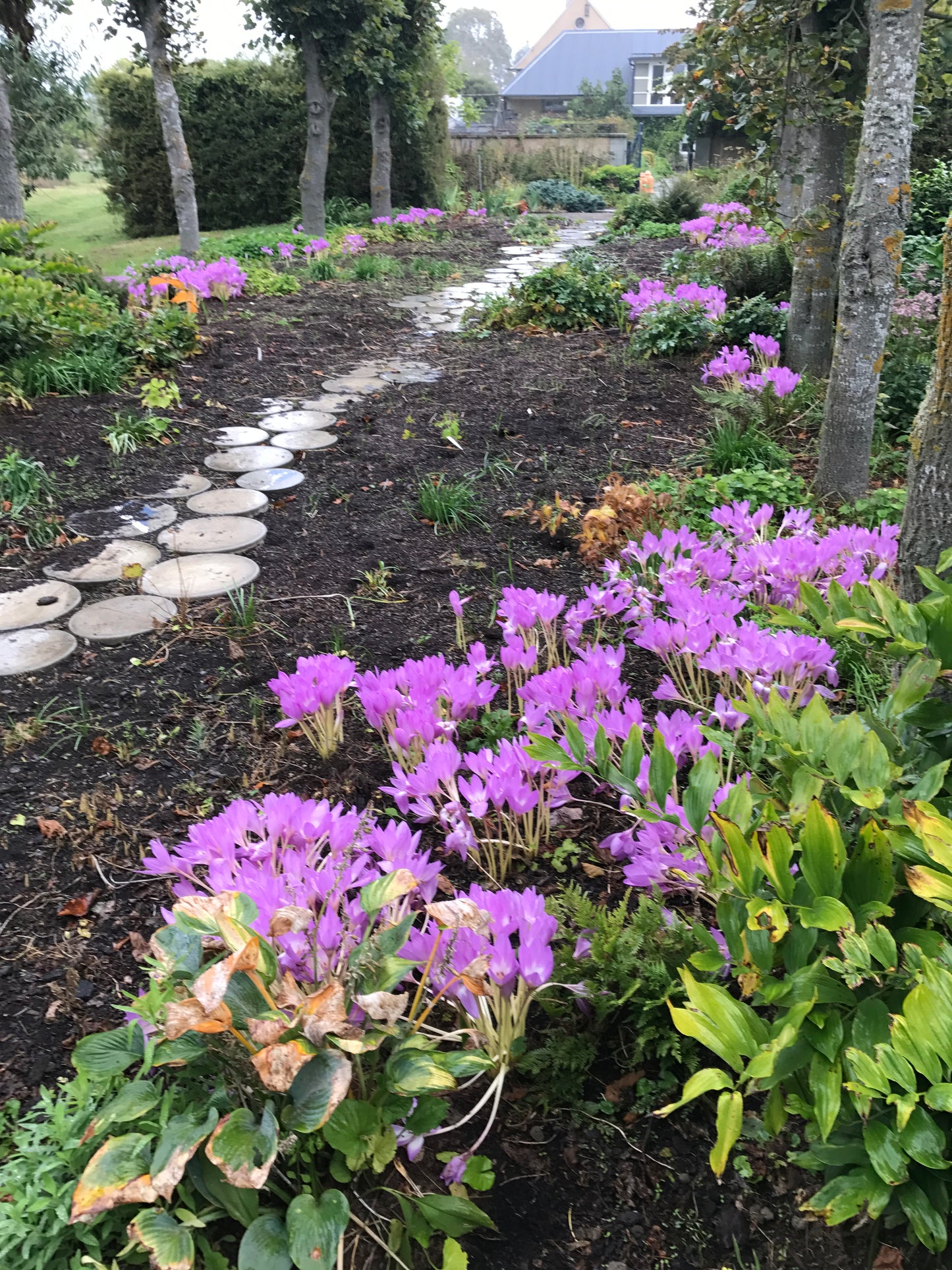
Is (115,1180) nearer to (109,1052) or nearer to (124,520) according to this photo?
(109,1052)

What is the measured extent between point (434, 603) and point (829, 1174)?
2293mm

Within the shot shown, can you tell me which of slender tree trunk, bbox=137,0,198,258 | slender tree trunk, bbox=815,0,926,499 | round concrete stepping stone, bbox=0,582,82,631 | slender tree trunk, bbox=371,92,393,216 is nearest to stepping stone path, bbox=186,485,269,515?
round concrete stepping stone, bbox=0,582,82,631

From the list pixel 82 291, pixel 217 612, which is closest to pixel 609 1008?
pixel 217 612

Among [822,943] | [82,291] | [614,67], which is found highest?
[614,67]

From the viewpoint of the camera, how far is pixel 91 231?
1705cm

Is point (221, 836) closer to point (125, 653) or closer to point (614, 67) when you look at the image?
point (125, 653)

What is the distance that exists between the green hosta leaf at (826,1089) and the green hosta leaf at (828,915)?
0.13m

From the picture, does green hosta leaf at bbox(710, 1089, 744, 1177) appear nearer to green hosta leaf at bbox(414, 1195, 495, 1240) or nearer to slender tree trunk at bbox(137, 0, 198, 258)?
green hosta leaf at bbox(414, 1195, 495, 1240)

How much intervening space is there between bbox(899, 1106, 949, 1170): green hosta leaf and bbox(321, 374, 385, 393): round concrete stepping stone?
17.3 feet

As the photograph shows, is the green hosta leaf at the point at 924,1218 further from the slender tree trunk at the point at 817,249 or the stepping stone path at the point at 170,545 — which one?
the slender tree trunk at the point at 817,249

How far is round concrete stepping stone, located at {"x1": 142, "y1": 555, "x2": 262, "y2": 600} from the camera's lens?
3146 mm

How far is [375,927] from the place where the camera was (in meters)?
1.56

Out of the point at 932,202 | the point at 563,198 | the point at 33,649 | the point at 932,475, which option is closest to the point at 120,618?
the point at 33,649

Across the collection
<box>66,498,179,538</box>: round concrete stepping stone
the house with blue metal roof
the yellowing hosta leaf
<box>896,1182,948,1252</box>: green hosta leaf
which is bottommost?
the yellowing hosta leaf
